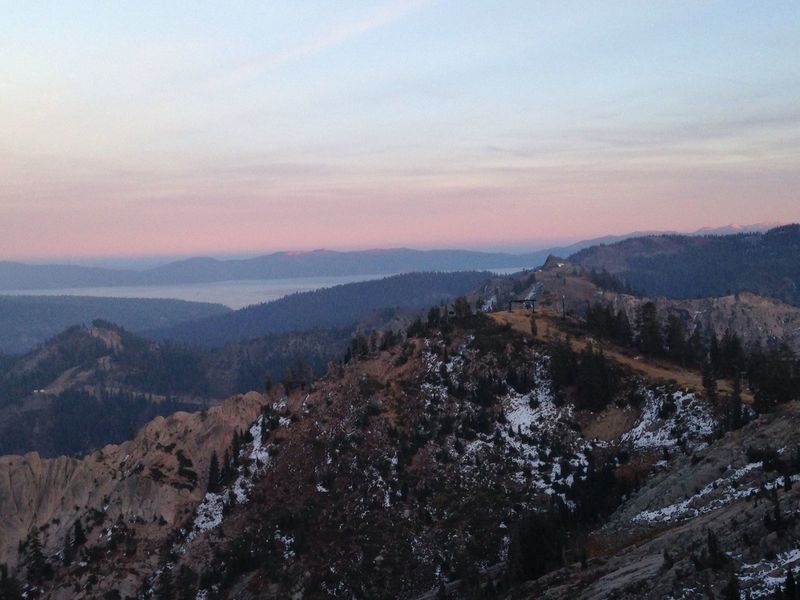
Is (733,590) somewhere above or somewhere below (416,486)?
above

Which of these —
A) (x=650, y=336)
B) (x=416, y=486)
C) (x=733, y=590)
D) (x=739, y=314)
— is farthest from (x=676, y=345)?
(x=739, y=314)

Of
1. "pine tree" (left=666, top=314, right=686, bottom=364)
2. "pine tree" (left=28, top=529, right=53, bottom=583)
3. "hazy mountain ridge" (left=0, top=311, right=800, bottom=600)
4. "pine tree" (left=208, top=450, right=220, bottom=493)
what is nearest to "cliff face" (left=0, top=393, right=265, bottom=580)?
"hazy mountain ridge" (left=0, top=311, right=800, bottom=600)

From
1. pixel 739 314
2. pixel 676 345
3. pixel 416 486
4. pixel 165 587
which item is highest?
pixel 676 345

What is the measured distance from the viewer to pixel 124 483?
66875mm

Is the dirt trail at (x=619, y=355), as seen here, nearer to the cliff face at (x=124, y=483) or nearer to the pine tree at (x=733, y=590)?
the cliff face at (x=124, y=483)

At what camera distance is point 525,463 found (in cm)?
5944

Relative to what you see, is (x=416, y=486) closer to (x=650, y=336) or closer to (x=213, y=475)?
(x=213, y=475)

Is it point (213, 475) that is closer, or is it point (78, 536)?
point (78, 536)

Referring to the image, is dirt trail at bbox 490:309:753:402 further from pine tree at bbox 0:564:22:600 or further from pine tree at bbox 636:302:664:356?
pine tree at bbox 0:564:22:600

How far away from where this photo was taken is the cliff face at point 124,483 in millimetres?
64375

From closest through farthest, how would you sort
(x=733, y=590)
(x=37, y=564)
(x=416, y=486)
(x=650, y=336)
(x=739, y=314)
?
(x=733, y=590) → (x=416, y=486) → (x=37, y=564) → (x=650, y=336) → (x=739, y=314)

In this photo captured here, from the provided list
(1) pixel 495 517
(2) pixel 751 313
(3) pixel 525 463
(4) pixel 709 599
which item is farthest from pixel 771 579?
(2) pixel 751 313

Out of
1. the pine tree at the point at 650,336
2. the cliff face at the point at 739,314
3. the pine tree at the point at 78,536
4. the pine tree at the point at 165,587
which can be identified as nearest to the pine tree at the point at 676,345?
the pine tree at the point at 650,336

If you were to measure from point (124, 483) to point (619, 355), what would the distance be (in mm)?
55924
